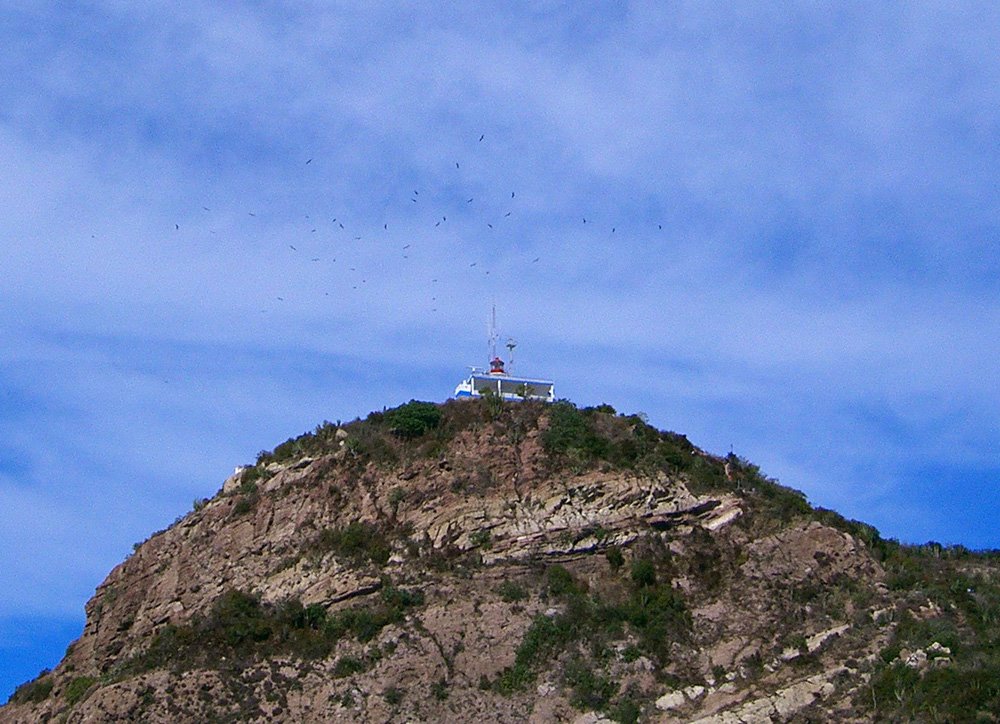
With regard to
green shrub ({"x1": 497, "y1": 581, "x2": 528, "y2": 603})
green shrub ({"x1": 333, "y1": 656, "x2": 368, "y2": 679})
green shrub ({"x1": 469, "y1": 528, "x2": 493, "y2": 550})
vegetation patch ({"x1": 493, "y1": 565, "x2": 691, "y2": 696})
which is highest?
green shrub ({"x1": 469, "y1": 528, "x2": 493, "y2": 550})

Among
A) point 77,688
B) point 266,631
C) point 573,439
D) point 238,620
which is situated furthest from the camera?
point 573,439

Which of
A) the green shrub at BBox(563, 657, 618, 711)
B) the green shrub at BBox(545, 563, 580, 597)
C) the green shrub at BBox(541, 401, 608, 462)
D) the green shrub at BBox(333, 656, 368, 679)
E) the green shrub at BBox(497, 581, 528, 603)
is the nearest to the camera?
the green shrub at BBox(563, 657, 618, 711)

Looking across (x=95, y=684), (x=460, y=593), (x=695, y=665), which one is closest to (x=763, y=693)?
(x=695, y=665)

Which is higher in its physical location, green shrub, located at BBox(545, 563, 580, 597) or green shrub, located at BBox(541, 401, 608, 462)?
green shrub, located at BBox(541, 401, 608, 462)

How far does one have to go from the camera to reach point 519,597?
51688 mm

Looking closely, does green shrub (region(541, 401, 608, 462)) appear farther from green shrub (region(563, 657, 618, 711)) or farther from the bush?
green shrub (region(563, 657, 618, 711))

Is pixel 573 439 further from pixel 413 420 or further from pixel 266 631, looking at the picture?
pixel 266 631

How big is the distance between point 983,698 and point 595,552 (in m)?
13.9

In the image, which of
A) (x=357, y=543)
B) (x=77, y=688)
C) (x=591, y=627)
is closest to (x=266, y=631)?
(x=357, y=543)

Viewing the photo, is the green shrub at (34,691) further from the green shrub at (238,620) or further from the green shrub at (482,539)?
the green shrub at (482,539)

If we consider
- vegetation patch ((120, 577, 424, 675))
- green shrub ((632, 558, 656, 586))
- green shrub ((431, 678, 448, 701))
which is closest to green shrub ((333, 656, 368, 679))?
vegetation patch ((120, 577, 424, 675))

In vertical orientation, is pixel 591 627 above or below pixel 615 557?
below

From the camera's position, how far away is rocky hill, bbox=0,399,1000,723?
47875 millimetres

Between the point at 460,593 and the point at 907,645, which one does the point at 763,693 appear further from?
the point at 460,593
